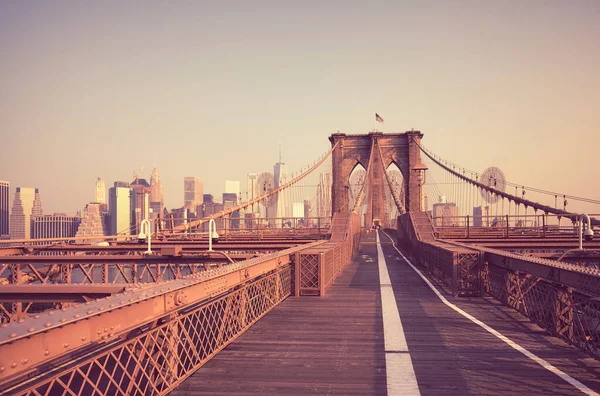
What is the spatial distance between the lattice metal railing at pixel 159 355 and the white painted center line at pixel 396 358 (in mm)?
3305

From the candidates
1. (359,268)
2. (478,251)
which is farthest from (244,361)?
(359,268)

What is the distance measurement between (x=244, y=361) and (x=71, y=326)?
14.9ft

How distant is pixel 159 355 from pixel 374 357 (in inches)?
158

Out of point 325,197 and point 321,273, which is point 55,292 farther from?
point 325,197

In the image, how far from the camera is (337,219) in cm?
3322

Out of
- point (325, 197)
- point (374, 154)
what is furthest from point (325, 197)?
point (374, 154)

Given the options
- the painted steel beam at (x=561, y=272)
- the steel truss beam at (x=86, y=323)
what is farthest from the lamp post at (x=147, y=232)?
the painted steel beam at (x=561, y=272)

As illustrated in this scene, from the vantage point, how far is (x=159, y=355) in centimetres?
694

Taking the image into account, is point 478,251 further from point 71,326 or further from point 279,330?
point 71,326

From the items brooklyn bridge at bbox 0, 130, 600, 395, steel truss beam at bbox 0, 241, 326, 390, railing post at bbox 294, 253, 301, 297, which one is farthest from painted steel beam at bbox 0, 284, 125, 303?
railing post at bbox 294, 253, 301, 297

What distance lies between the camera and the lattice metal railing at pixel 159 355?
5.31 metres

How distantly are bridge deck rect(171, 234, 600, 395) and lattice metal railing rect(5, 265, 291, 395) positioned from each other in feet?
1.05

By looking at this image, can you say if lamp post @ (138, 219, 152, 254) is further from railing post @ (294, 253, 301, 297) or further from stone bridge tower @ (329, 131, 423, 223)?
stone bridge tower @ (329, 131, 423, 223)

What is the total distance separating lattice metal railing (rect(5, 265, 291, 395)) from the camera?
209 inches
